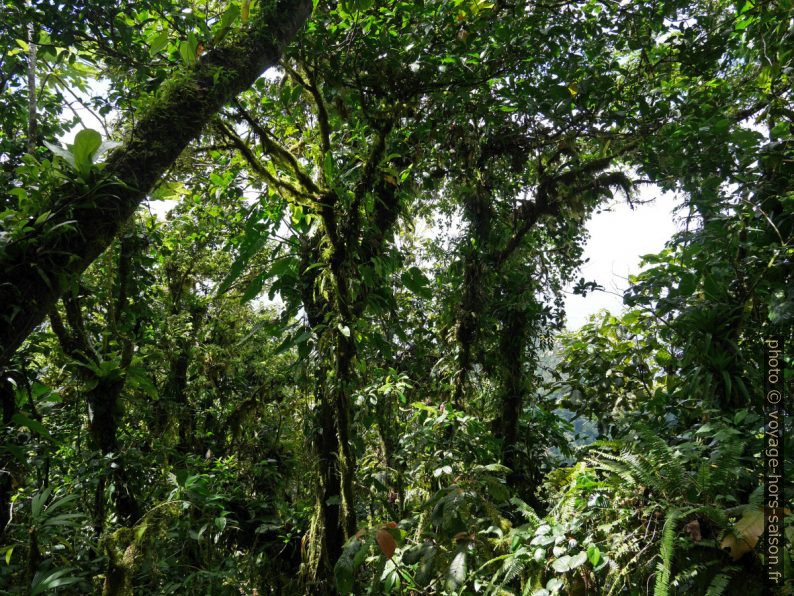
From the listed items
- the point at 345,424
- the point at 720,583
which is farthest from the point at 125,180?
the point at 720,583

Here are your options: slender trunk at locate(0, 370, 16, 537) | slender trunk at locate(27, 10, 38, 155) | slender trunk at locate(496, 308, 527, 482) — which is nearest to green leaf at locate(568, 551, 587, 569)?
slender trunk at locate(0, 370, 16, 537)

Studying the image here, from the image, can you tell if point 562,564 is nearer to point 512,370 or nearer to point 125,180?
point 125,180

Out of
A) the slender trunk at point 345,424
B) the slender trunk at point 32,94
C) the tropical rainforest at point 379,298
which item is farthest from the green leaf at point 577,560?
the slender trunk at point 32,94

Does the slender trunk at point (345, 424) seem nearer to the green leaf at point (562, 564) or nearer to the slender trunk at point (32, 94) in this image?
the green leaf at point (562, 564)

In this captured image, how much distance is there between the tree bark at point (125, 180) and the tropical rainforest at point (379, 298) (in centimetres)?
1

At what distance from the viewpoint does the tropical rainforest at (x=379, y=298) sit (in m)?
1.98

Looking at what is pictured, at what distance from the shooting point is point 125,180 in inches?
79.6

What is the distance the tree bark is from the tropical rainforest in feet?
0.04

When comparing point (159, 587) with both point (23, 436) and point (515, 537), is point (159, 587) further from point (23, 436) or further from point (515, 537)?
point (515, 537)

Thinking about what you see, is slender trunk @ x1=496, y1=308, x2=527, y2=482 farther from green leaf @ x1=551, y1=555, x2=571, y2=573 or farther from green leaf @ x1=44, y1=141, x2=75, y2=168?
green leaf @ x1=44, y1=141, x2=75, y2=168

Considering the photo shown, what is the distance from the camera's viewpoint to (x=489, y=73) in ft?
12.9

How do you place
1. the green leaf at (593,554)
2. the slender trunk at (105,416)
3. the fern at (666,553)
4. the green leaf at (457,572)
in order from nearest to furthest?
1. the fern at (666,553)
2. the green leaf at (593,554)
3. the green leaf at (457,572)
4. the slender trunk at (105,416)

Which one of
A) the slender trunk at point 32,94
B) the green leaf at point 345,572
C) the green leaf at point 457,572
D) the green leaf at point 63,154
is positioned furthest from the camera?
the slender trunk at point 32,94

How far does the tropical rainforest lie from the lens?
6.50 ft
